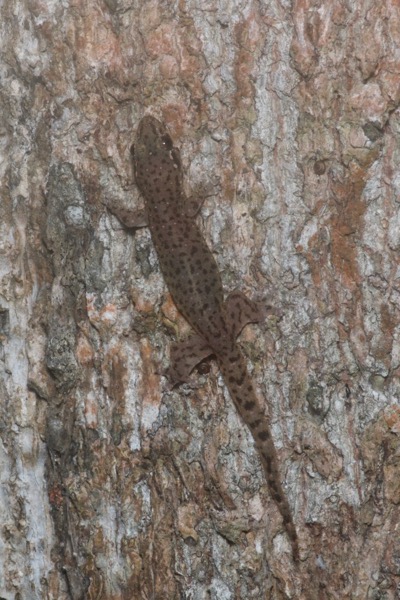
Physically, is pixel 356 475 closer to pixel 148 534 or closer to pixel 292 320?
pixel 292 320

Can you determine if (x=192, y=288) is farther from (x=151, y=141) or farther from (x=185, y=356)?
(x=151, y=141)

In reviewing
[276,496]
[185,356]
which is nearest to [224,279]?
[185,356]

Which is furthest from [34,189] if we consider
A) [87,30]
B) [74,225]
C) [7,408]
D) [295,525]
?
[295,525]

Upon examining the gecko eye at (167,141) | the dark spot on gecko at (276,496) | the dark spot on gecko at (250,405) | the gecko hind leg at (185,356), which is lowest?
the dark spot on gecko at (276,496)

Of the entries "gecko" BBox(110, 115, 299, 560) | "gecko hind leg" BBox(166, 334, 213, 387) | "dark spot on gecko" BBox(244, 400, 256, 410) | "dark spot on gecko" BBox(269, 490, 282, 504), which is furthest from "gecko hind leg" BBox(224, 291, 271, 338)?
"dark spot on gecko" BBox(269, 490, 282, 504)

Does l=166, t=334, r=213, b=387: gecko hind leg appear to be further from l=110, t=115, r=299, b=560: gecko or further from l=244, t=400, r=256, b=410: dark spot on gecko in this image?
l=244, t=400, r=256, b=410: dark spot on gecko

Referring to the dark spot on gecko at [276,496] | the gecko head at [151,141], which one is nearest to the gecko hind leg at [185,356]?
the dark spot on gecko at [276,496]

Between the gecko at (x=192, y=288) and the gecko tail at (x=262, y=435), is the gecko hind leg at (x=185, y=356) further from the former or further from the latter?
the gecko tail at (x=262, y=435)
